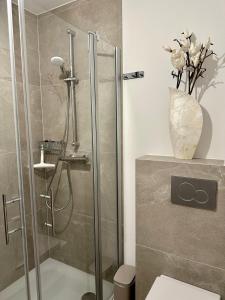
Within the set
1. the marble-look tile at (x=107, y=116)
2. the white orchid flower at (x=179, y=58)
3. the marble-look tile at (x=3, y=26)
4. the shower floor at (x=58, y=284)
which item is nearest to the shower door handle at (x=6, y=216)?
the shower floor at (x=58, y=284)

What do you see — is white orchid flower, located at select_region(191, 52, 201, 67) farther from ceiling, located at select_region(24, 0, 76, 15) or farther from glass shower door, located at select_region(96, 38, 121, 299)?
ceiling, located at select_region(24, 0, 76, 15)

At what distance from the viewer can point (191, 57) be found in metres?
1.26

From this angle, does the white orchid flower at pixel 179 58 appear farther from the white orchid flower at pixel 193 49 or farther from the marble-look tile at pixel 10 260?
the marble-look tile at pixel 10 260

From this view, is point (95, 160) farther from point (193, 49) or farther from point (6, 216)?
point (193, 49)

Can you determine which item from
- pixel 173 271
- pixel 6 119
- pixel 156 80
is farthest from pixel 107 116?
pixel 173 271

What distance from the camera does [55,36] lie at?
144 cm

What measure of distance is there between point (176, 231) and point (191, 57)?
105 centimetres

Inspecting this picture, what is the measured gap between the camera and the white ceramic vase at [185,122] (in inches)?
50.6

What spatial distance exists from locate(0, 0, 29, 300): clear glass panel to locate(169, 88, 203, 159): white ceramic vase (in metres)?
0.90

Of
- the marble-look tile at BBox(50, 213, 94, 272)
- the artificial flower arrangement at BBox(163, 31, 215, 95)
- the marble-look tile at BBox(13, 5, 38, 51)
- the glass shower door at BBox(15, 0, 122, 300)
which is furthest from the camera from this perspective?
the marble-look tile at BBox(50, 213, 94, 272)

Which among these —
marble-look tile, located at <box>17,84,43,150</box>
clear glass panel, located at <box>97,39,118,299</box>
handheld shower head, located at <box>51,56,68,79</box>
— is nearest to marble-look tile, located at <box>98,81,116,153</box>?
clear glass panel, located at <box>97,39,118,299</box>

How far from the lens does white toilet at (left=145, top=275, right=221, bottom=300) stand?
47.8 inches

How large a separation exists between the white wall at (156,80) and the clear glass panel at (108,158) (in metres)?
0.10

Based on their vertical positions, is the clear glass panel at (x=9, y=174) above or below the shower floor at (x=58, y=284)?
above
